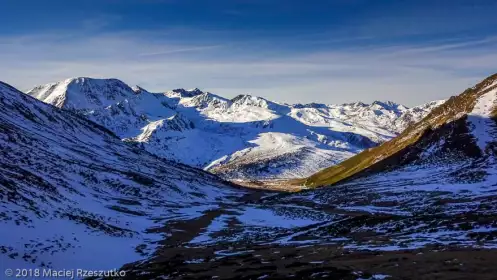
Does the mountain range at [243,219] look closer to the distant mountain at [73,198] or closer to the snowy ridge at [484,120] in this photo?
the distant mountain at [73,198]

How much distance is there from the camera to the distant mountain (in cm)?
3888

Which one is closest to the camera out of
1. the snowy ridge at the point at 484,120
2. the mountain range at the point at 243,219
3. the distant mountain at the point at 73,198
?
the mountain range at the point at 243,219

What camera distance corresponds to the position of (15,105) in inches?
6176

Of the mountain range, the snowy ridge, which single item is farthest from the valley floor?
the snowy ridge

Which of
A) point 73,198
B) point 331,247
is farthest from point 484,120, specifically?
point 73,198

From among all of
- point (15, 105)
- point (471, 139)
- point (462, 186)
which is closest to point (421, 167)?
point (471, 139)

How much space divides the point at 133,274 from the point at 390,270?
18.1m

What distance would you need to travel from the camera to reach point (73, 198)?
70438 millimetres

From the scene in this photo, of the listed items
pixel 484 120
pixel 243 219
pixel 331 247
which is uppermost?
pixel 484 120

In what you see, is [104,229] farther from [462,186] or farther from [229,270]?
[462,186]

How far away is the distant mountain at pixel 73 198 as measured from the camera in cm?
3888

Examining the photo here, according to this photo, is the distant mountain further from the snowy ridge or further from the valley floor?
the snowy ridge

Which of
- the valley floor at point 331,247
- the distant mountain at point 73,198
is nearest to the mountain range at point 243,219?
the valley floor at point 331,247

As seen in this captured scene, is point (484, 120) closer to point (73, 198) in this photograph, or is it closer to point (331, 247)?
point (331, 247)
